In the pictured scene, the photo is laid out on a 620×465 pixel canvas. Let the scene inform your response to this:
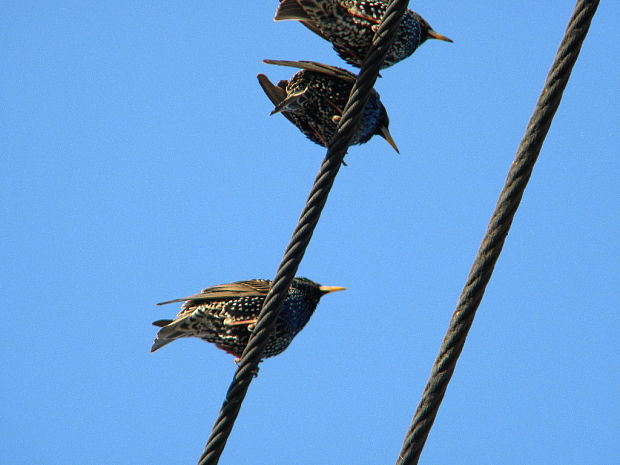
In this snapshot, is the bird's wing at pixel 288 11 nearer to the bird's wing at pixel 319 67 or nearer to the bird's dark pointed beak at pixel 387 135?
the bird's wing at pixel 319 67

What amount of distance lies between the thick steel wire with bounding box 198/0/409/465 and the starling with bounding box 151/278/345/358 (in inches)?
49.2

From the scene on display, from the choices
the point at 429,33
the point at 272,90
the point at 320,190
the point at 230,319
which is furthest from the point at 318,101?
the point at 320,190

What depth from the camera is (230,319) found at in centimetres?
407

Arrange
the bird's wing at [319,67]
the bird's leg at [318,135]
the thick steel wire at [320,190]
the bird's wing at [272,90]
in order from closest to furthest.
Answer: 1. the thick steel wire at [320,190]
2. the bird's wing at [319,67]
3. the bird's wing at [272,90]
4. the bird's leg at [318,135]

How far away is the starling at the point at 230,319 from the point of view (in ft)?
13.3

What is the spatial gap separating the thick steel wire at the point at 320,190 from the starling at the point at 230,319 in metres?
1.25

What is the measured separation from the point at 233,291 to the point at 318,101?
1.14 m

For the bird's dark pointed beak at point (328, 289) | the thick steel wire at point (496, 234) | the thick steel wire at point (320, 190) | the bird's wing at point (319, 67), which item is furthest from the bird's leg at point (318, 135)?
the thick steel wire at point (496, 234)

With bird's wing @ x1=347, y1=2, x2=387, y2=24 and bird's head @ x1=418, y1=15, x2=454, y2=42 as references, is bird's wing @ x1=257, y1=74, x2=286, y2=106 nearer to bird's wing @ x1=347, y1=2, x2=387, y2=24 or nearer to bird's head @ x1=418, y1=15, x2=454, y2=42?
bird's wing @ x1=347, y1=2, x2=387, y2=24

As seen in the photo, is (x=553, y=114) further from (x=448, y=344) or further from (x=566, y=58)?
(x=448, y=344)

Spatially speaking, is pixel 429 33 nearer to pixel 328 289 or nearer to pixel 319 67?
pixel 319 67

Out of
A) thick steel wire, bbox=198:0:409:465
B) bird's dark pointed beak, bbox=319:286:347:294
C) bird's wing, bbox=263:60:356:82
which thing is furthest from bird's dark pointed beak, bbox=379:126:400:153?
thick steel wire, bbox=198:0:409:465

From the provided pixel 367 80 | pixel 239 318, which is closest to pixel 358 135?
pixel 239 318

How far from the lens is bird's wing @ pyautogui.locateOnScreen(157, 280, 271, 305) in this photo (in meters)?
4.03
